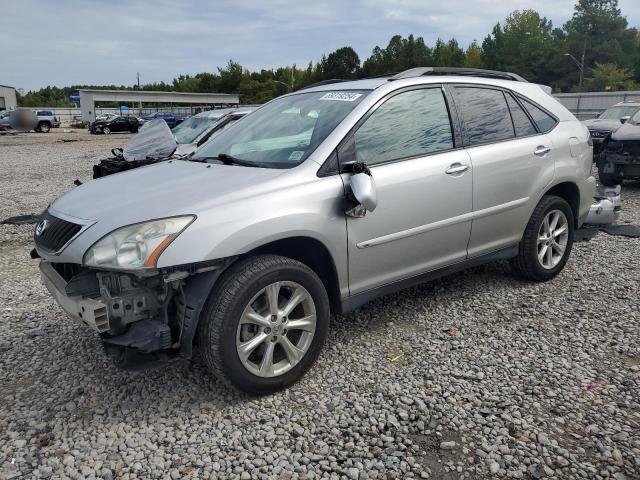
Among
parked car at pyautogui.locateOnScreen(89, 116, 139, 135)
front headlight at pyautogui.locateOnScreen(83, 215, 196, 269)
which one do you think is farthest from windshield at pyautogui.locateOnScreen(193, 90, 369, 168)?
parked car at pyautogui.locateOnScreen(89, 116, 139, 135)

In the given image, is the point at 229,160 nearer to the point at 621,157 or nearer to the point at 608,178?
the point at 621,157

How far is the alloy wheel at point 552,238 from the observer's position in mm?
4676

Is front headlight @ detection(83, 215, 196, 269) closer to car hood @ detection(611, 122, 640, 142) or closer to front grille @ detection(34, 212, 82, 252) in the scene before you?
front grille @ detection(34, 212, 82, 252)

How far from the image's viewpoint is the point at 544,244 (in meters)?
4.72

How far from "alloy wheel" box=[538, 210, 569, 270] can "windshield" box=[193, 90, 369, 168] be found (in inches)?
84.1

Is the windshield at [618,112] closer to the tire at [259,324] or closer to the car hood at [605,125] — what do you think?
the car hood at [605,125]

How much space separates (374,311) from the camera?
14.2 feet

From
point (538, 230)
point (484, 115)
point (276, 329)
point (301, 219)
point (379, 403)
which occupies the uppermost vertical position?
point (484, 115)

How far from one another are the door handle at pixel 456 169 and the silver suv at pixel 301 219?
0.5 inches

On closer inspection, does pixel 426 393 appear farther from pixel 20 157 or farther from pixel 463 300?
pixel 20 157

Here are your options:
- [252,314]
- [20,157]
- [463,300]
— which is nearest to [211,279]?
[252,314]

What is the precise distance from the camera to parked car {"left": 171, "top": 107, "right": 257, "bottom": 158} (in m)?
10.0

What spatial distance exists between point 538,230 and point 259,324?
2.73 meters

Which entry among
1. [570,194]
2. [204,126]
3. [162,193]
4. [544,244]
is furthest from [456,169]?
[204,126]
